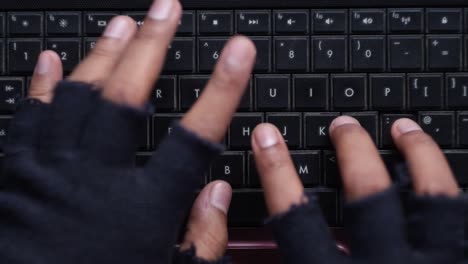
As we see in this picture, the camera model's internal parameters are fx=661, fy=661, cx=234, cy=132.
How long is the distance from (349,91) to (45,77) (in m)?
0.38

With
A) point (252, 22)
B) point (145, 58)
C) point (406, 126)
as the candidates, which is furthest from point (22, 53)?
point (406, 126)

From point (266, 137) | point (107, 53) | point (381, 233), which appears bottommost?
point (381, 233)

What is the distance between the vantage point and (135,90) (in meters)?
0.77

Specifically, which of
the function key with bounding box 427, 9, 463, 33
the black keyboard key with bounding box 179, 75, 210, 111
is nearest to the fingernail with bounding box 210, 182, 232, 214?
the black keyboard key with bounding box 179, 75, 210, 111

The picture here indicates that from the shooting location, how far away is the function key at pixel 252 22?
0.85m

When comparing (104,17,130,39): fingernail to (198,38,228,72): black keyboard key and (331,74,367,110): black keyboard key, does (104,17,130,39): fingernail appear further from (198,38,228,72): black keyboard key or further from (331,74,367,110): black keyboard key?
(331,74,367,110): black keyboard key

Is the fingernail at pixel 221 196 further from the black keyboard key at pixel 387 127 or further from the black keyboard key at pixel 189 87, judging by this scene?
the black keyboard key at pixel 387 127

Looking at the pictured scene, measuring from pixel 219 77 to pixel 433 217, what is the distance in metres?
0.30

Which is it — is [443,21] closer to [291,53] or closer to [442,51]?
[442,51]

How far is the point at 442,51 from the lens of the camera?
85 cm

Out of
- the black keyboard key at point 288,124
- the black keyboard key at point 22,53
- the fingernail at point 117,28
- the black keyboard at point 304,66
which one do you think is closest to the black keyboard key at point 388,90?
the black keyboard at point 304,66

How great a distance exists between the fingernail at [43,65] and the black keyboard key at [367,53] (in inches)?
15.2

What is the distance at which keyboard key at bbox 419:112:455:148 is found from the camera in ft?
2.79

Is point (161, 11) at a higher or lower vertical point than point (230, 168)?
higher
